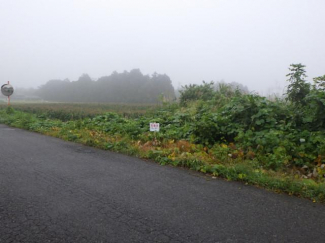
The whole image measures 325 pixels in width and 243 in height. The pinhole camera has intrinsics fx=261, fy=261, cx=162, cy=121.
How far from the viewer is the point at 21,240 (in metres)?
2.54

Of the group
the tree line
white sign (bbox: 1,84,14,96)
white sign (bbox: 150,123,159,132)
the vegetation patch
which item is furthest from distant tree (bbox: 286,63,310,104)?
the tree line

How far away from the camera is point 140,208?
Result: 324cm

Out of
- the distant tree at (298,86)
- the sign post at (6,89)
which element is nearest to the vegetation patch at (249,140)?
the distant tree at (298,86)

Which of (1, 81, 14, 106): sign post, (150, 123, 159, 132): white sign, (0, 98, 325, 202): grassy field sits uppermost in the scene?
(1, 81, 14, 106): sign post

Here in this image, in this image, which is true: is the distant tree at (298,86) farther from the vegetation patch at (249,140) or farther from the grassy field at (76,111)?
the grassy field at (76,111)

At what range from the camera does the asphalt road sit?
2668 mm

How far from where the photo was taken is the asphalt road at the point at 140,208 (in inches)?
105

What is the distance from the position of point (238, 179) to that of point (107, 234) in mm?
2567

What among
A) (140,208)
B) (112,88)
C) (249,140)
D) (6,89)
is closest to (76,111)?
(6,89)

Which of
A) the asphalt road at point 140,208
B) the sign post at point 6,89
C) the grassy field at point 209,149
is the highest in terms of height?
the sign post at point 6,89

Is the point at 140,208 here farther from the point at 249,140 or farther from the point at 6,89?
→ the point at 6,89

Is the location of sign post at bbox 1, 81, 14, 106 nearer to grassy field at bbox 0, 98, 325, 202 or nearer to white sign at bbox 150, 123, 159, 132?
grassy field at bbox 0, 98, 325, 202

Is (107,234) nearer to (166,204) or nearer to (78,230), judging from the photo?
(78,230)

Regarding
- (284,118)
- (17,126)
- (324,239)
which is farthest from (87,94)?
(324,239)
